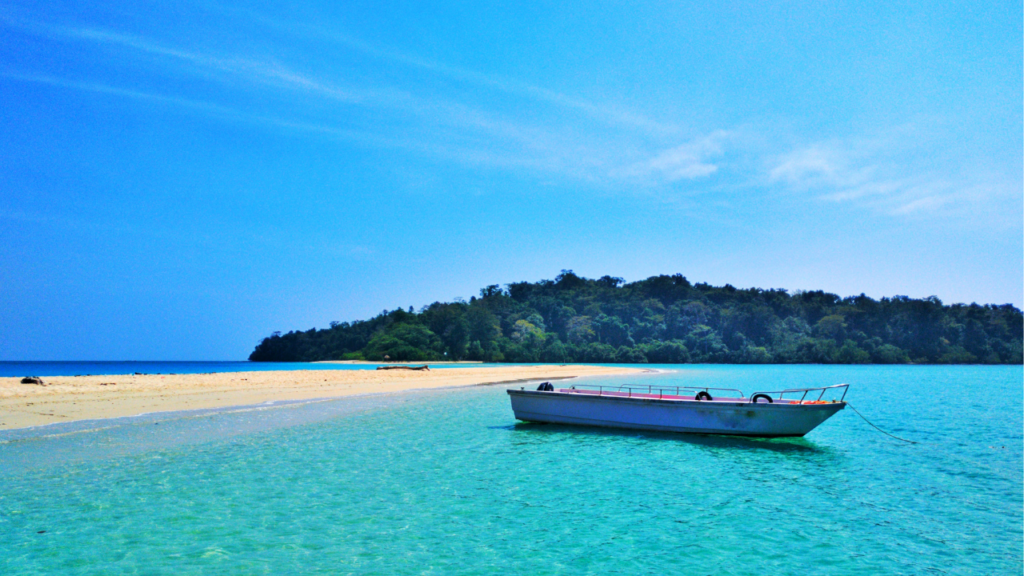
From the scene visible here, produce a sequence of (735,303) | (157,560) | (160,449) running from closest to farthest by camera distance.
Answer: (157,560) < (160,449) < (735,303)

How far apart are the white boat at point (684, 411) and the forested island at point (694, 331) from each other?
94498 mm

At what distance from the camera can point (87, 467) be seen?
39.6 ft

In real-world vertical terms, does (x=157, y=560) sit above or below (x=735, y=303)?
below

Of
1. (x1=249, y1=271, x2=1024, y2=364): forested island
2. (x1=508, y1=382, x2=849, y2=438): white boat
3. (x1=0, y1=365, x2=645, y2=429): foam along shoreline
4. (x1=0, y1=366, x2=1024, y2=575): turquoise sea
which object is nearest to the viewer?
(x1=0, y1=366, x2=1024, y2=575): turquoise sea

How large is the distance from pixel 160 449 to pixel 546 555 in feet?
37.7

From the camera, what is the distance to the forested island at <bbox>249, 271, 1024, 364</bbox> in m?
117

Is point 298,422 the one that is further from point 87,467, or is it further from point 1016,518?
point 1016,518

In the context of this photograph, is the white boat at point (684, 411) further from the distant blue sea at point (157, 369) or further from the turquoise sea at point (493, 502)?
the distant blue sea at point (157, 369)

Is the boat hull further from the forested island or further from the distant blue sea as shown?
the forested island

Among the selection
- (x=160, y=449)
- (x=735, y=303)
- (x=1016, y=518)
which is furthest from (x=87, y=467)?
(x=735, y=303)

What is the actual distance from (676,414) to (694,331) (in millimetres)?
109314

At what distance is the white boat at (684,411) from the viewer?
1667cm

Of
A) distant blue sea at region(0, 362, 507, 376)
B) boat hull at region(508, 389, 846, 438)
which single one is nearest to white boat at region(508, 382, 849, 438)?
boat hull at region(508, 389, 846, 438)

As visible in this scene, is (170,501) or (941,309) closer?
(170,501)
